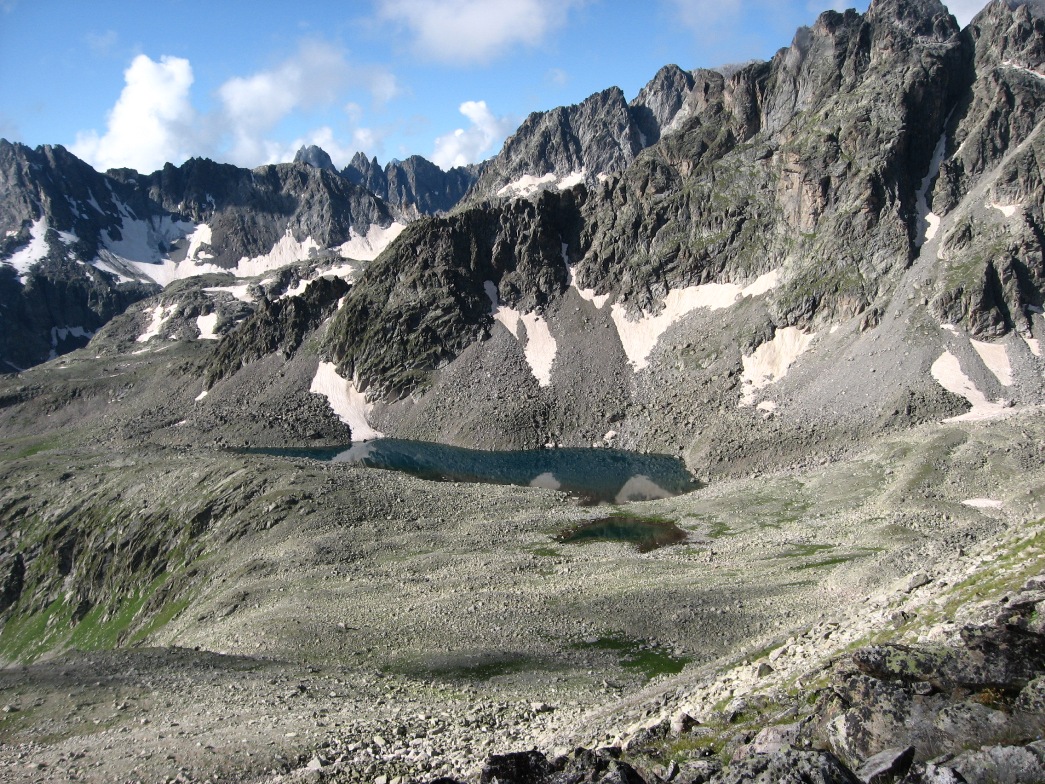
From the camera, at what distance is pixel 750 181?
131 meters

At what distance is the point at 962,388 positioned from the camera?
83188 millimetres

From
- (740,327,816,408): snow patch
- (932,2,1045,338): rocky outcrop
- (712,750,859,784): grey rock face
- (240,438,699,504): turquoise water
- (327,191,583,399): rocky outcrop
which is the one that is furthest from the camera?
(327,191,583,399): rocky outcrop

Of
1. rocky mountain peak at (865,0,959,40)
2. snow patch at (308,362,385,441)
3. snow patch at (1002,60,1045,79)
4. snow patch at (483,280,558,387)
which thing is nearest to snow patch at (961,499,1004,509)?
snow patch at (483,280,558,387)

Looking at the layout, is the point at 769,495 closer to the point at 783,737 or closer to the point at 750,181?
the point at 783,737

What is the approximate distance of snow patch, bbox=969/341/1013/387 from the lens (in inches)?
3285

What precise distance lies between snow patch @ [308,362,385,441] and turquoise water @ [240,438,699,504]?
6980 mm

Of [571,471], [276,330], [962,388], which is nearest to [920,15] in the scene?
[962,388]

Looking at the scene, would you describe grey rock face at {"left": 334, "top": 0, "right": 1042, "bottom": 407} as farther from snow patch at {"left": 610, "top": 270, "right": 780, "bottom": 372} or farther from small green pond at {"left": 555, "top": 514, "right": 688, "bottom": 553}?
small green pond at {"left": 555, "top": 514, "right": 688, "bottom": 553}

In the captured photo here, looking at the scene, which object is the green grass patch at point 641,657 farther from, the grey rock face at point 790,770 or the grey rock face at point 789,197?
the grey rock face at point 789,197

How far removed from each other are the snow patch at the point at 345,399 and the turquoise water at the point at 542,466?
6.98 metres

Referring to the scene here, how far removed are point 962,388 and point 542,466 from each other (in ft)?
183

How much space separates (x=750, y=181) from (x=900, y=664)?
130013 mm

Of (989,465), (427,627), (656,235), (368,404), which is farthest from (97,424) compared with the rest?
(989,465)

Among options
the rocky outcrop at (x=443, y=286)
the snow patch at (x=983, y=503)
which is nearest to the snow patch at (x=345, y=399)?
the rocky outcrop at (x=443, y=286)
